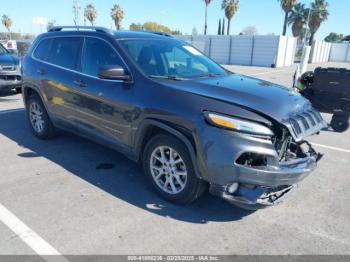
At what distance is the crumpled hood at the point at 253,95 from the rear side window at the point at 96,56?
96 centimetres

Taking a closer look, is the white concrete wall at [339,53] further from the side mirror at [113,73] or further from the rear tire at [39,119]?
the side mirror at [113,73]

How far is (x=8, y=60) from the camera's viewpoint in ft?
28.9

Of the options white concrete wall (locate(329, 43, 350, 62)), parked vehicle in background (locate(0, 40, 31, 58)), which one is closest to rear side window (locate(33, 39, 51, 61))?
parked vehicle in background (locate(0, 40, 31, 58))

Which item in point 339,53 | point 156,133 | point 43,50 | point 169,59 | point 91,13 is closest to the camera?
point 156,133

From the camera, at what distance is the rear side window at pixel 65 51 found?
4.68 metres

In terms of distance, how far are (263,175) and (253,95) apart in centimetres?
90

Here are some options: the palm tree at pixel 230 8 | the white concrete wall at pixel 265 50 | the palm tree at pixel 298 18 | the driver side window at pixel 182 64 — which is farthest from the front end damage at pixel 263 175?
the palm tree at pixel 298 18

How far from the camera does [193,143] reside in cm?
325

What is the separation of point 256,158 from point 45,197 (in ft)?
7.97

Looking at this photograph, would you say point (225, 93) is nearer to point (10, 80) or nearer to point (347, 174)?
point (347, 174)

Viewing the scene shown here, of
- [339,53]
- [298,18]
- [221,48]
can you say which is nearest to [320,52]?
[339,53]

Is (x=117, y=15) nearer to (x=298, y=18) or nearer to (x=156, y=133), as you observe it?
(x=298, y=18)

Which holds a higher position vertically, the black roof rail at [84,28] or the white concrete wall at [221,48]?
the black roof rail at [84,28]

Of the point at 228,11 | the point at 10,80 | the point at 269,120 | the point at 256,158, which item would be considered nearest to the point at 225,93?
the point at 269,120
